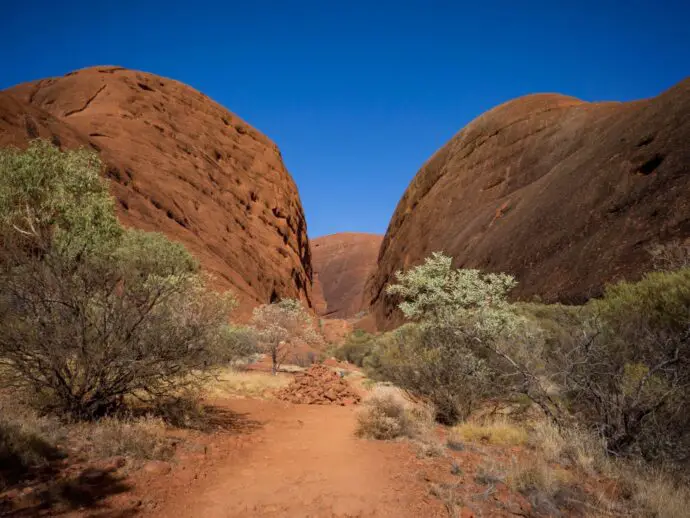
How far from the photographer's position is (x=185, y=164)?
42000 mm

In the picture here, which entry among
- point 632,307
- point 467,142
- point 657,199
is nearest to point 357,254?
point 467,142

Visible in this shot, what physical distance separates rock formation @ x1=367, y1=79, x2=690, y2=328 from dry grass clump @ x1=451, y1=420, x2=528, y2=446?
43.8 feet

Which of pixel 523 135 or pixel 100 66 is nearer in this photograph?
pixel 523 135

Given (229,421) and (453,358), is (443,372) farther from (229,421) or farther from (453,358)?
(229,421)

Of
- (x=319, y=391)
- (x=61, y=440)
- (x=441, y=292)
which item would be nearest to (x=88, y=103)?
(x=319, y=391)

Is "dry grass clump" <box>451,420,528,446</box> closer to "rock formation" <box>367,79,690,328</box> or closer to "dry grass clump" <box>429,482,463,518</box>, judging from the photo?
"dry grass clump" <box>429,482,463,518</box>

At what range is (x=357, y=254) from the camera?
118812mm

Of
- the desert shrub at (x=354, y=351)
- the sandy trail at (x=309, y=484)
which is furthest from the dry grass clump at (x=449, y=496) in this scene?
the desert shrub at (x=354, y=351)

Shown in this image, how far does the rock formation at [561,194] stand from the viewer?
60.5 feet

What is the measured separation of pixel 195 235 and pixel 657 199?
106 ft

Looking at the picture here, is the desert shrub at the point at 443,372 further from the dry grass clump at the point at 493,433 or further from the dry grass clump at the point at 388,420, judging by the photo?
the dry grass clump at the point at 493,433

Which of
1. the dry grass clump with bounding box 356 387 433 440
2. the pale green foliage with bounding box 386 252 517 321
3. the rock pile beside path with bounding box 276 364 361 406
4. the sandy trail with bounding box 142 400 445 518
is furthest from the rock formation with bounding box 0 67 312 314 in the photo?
the sandy trail with bounding box 142 400 445 518

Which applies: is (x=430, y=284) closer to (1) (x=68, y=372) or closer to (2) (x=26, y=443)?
(1) (x=68, y=372)

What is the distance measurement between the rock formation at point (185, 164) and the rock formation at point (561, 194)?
17647mm
